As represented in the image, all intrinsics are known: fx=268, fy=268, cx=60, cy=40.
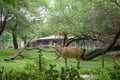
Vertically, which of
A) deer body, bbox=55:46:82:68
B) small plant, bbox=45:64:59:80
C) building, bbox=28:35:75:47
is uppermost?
small plant, bbox=45:64:59:80

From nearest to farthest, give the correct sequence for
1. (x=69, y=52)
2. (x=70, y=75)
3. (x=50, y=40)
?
(x=70, y=75), (x=69, y=52), (x=50, y=40)

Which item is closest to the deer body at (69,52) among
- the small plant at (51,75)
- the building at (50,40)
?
the small plant at (51,75)

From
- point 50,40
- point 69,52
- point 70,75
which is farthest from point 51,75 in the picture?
point 50,40

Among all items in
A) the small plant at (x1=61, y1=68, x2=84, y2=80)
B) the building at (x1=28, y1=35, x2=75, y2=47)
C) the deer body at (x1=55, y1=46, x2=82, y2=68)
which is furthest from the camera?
the building at (x1=28, y1=35, x2=75, y2=47)

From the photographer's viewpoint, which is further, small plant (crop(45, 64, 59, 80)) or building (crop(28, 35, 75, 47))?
building (crop(28, 35, 75, 47))

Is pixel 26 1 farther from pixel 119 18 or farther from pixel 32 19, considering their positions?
pixel 119 18

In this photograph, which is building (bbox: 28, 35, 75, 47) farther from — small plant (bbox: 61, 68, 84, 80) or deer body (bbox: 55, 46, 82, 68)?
small plant (bbox: 61, 68, 84, 80)

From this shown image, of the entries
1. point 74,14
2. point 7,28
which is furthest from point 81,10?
point 7,28

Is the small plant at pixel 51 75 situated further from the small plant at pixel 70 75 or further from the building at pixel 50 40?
the building at pixel 50 40

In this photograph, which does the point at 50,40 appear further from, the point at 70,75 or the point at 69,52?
the point at 70,75

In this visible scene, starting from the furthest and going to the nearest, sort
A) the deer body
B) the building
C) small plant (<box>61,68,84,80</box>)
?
the building < the deer body < small plant (<box>61,68,84,80</box>)

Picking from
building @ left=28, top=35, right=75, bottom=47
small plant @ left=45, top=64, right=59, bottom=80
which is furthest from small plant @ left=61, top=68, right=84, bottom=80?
building @ left=28, top=35, right=75, bottom=47

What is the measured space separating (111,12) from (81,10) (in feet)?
6.42

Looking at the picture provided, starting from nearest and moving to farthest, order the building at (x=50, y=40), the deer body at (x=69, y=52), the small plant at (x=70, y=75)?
the small plant at (x=70, y=75) → the deer body at (x=69, y=52) → the building at (x=50, y=40)
